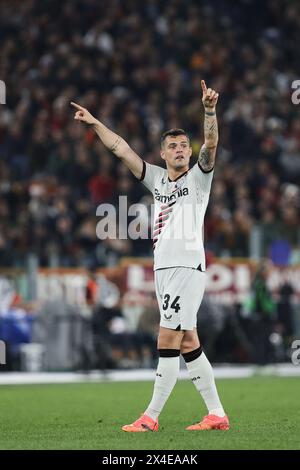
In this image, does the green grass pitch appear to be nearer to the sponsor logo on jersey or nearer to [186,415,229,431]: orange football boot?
[186,415,229,431]: orange football boot

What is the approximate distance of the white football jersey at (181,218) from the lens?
31.7ft

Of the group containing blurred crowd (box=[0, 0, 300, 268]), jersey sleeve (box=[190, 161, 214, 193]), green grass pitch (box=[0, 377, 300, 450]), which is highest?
blurred crowd (box=[0, 0, 300, 268])

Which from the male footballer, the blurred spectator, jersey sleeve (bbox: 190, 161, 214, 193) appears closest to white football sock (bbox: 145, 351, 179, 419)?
the male footballer

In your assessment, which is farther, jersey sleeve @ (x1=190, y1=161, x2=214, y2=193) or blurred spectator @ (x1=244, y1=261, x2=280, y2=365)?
blurred spectator @ (x1=244, y1=261, x2=280, y2=365)

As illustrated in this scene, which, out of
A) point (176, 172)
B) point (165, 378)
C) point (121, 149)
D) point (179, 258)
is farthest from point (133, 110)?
point (165, 378)

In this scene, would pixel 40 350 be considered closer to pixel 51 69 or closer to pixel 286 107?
pixel 51 69

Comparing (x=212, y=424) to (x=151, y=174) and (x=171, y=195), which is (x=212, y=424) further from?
(x=151, y=174)

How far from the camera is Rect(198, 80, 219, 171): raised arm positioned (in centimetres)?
941

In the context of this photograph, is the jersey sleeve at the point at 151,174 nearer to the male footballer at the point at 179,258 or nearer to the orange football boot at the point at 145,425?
the male footballer at the point at 179,258

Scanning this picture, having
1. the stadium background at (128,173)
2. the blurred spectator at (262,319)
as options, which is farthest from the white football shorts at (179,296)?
the blurred spectator at (262,319)

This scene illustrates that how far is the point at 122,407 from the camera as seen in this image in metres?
13.3

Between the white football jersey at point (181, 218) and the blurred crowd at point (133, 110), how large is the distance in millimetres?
12365
